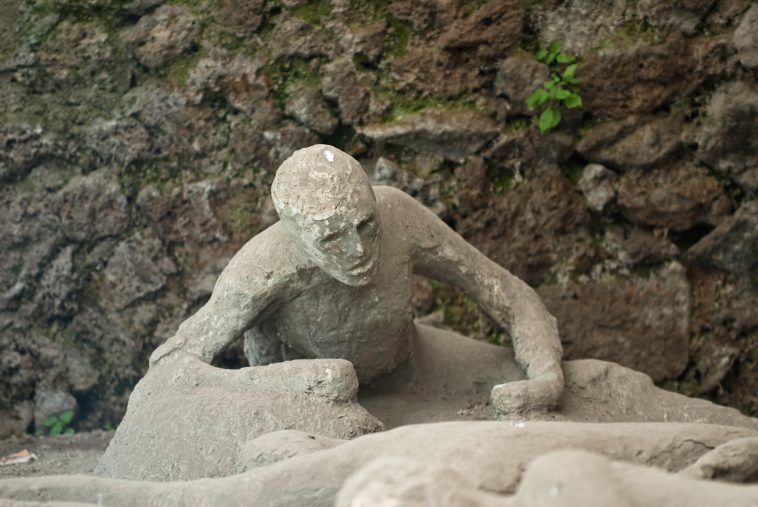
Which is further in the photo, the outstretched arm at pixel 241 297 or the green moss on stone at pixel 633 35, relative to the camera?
the green moss on stone at pixel 633 35

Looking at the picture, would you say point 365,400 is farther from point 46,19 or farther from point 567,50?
point 46,19

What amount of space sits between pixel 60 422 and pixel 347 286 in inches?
62.0

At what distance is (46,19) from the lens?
13.8 ft

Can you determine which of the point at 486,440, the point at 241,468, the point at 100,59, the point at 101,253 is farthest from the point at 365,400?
the point at 100,59

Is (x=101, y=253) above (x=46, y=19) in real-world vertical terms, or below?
below

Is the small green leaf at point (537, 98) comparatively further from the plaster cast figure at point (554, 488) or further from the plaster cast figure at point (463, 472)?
the plaster cast figure at point (554, 488)

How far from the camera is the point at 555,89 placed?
13.4 ft

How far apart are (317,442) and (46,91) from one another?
2.20m

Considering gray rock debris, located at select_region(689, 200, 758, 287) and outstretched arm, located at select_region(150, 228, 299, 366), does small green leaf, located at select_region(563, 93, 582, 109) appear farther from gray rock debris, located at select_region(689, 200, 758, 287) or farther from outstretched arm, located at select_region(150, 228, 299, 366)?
outstretched arm, located at select_region(150, 228, 299, 366)

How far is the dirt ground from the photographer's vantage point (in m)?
3.51

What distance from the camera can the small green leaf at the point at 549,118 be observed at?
160 inches

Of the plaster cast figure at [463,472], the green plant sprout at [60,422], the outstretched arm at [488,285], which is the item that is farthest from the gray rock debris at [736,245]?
the green plant sprout at [60,422]

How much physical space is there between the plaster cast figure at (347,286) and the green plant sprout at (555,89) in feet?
3.34

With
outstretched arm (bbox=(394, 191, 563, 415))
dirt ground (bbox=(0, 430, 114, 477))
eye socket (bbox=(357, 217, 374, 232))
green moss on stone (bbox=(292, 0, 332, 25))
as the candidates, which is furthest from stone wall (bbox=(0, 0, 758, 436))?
eye socket (bbox=(357, 217, 374, 232))
